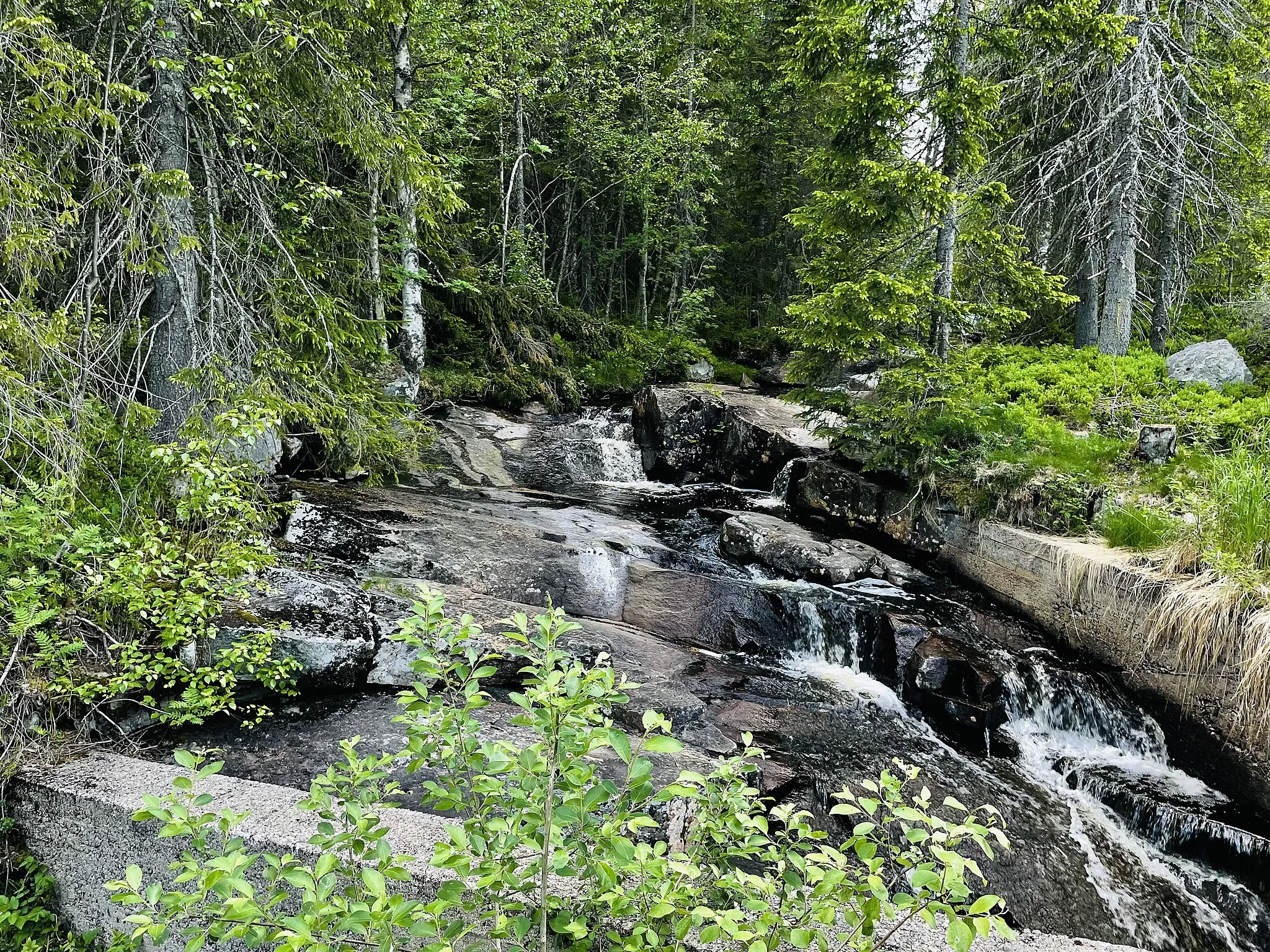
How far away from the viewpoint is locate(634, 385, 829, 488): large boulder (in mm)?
12555

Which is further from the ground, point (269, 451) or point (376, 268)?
point (376, 268)

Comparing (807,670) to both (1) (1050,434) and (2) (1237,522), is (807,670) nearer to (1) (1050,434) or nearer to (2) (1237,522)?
(2) (1237,522)

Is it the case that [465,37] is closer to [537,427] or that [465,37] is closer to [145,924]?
[537,427]

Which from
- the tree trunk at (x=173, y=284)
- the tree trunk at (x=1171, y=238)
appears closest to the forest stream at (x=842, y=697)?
the tree trunk at (x=173, y=284)

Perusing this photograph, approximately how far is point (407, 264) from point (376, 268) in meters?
0.83

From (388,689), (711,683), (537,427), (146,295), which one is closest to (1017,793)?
(711,683)

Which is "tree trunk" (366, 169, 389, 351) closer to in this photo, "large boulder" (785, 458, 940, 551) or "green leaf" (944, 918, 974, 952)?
"green leaf" (944, 918, 974, 952)

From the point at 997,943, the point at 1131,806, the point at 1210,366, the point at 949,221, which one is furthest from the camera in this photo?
the point at 1210,366

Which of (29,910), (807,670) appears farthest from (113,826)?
(807,670)

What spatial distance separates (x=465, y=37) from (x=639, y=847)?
1398cm

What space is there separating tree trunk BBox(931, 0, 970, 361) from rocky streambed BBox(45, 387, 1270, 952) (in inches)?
95.7

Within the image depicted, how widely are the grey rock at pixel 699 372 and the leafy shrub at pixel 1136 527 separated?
38.0ft

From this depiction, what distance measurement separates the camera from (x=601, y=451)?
526 inches

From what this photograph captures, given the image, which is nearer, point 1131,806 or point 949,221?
point 1131,806
